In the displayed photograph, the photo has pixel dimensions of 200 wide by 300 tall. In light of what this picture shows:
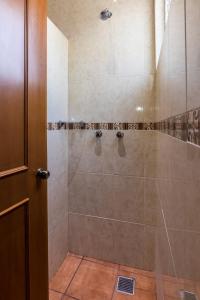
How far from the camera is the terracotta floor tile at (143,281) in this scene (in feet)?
4.93

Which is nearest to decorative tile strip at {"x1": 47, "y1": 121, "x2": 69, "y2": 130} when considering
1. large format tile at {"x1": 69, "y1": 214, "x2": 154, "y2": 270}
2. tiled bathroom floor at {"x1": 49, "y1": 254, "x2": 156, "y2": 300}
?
large format tile at {"x1": 69, "y1": 214, "x2": 154, "y2": 270}

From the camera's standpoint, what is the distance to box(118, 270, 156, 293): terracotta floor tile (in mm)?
1503

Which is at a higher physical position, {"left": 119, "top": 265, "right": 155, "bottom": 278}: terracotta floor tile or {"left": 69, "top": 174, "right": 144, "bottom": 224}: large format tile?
{"left": 69, "top": 174, "right": 144, "bottom": 224}: large format tile

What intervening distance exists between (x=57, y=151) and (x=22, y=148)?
720mm

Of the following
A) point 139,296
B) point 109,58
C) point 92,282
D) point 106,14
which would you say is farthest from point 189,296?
point 106,14

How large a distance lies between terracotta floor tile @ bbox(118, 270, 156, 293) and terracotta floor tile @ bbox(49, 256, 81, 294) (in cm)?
38

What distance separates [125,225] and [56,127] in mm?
1002

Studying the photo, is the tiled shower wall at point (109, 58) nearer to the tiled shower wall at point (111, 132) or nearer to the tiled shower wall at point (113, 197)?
the tiled shower wall at point (111, 132)

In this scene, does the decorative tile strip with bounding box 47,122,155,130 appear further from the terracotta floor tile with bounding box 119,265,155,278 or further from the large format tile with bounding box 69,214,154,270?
the terracotta floor tile with bounding box 119,265,155,278

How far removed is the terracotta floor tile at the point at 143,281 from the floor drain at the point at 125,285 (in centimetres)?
4

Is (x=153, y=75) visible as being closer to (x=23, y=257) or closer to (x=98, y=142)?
(x=98, y=142)

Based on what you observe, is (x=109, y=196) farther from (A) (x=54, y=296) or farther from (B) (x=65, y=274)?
(A) (x=54, y=296)

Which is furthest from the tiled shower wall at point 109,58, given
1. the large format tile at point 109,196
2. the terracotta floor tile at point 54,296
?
the terracotta floor tile at point 54,296

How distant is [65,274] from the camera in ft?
5.33
